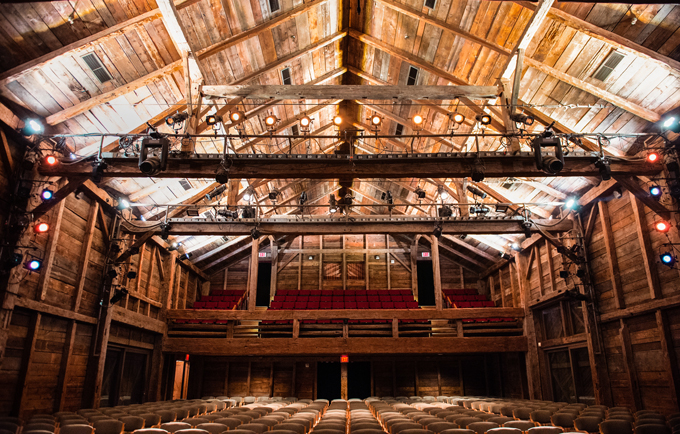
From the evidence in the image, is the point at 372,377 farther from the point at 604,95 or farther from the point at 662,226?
the point at 604,95

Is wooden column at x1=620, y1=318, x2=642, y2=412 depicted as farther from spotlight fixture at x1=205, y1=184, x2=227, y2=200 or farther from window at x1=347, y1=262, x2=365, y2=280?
window at x1=347, y1=262, x2=365, y2=280

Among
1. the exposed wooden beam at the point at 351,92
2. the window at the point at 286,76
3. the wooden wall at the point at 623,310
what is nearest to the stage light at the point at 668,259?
the wooden wall at the point at 623,310

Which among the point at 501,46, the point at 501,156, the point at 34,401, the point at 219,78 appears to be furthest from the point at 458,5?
the point at 34,401

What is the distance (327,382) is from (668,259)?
14503 mm

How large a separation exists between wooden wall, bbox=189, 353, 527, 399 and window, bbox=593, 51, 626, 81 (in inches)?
475

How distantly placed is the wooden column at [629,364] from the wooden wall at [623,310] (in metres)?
0.02

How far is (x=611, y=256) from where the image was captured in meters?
11.3

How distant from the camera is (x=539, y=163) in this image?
8.22 meters

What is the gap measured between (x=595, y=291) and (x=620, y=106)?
17.1 feet

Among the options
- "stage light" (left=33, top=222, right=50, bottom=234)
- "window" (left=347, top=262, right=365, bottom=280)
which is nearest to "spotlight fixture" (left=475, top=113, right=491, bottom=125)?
"stage light" (left=33, top=222, right=50, bottom=234)

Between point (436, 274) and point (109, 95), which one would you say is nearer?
point (109, 95)

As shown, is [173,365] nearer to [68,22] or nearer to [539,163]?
[68,22]

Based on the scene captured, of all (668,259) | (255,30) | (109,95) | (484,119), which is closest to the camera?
(668,259)

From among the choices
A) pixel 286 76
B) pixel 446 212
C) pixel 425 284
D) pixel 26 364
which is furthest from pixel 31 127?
pixel 425 284
